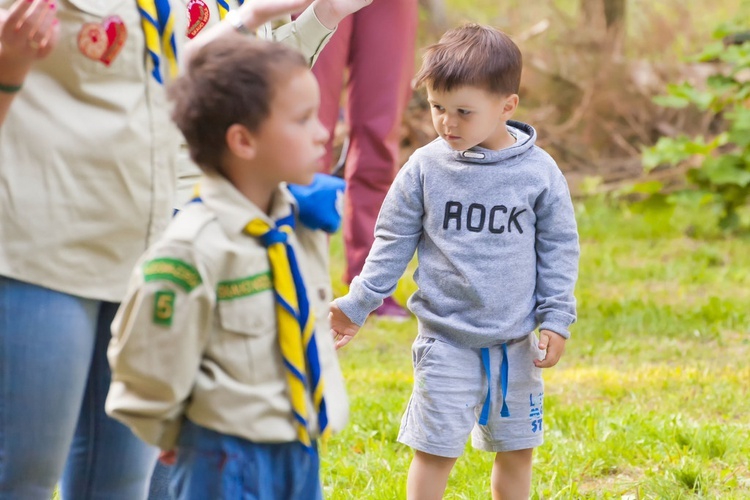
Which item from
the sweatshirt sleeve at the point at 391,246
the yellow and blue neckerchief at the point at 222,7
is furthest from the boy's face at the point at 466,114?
the yellow and blue neckerchief at the point at 222,7

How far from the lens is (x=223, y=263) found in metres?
1.95

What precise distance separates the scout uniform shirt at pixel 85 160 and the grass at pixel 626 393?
4.92ft

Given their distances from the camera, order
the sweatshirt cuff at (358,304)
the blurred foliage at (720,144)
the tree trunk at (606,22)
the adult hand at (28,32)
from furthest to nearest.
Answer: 1. the tree trunk at (606,22)
2. the blurred foliage at (720,144)
3. the sweatshirt cuff at (358,304)
4. the adult hand at (28,32)

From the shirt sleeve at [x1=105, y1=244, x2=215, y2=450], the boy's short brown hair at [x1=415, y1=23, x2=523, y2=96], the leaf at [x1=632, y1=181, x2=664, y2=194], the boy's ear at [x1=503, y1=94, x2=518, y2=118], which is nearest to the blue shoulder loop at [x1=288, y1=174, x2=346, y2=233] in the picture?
the shirt sleeve at [x1=105, y1=244, x2=215, y2=450]

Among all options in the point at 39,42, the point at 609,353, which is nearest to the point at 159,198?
the point at 39,42

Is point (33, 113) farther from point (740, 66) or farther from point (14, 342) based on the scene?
point (740, 66)

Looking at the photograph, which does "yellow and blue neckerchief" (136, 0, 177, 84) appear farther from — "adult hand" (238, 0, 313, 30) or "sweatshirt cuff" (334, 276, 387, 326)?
"sweatshirt cuff" (334, 276, 387, 326)

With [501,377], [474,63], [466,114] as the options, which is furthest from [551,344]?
[474,63]

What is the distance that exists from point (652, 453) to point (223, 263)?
225 centimetres

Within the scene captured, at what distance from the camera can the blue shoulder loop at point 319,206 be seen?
6.96 ft

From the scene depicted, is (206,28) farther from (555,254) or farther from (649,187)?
(649,187)

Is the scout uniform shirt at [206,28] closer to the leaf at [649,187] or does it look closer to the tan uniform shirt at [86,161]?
the tan uniform shirt at [86,161]

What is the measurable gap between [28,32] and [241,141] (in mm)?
406

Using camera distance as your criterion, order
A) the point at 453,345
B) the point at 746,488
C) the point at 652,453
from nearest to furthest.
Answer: the point at 453,345, the point at 746,488, the point at 652,453
